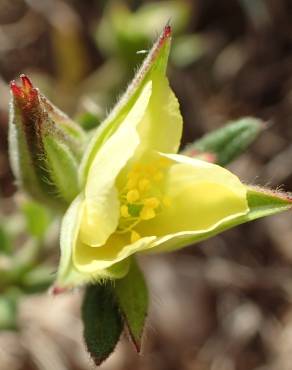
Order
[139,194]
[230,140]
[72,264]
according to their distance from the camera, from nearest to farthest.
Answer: [72,264], [139,194], [230,140]

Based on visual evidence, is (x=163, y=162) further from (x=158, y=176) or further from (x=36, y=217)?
(x=36, y=217)

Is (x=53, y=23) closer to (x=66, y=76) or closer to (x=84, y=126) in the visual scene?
(x=66, y=76)

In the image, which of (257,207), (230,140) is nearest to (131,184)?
(257,207)

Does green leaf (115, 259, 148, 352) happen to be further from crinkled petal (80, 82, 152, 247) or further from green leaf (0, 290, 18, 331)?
green leaf (0, 290, 18, 331)

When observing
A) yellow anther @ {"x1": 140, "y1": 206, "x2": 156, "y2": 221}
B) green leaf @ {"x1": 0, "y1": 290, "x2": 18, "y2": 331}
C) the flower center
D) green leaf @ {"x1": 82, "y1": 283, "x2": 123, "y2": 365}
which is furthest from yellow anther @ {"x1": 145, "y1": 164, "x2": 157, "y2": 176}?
Result: green leaf @ {"x1": 0, "y1": 290, "x2": 18, "y2": 331}

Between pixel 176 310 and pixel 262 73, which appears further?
pixel 262 73

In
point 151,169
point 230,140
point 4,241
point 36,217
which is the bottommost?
point 4,241

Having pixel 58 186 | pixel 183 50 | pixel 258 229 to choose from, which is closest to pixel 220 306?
pixel 258 229
